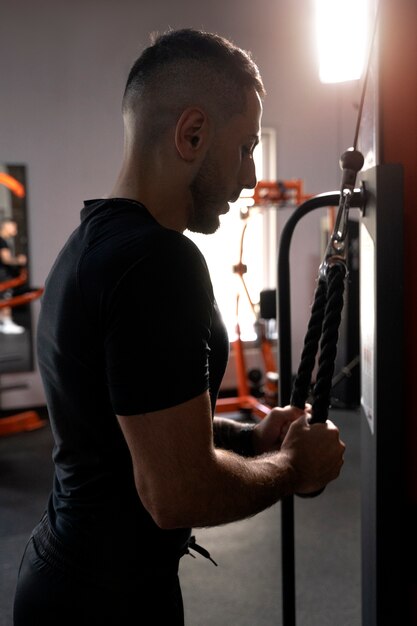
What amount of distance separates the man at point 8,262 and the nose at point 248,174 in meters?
4.03

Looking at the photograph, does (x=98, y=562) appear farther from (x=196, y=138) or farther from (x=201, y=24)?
(x=201, y=24)

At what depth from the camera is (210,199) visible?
1.02 metres

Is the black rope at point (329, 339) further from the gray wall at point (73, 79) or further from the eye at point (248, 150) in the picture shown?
the gray wall at point (73, 79)

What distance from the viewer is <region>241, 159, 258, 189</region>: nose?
1047mm

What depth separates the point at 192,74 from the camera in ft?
3.27

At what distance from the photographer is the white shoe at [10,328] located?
503 centimetres

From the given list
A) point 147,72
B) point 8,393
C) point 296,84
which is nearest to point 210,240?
point 296,84

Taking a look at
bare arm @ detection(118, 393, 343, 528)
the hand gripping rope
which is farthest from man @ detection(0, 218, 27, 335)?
bare arm @ detection(118, 393, 343, 528)

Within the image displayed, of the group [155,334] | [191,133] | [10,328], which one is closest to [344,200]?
[191,133]

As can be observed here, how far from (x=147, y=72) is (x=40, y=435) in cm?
396

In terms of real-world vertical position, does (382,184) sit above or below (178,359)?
above

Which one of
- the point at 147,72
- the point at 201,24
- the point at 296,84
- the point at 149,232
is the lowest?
the point at 149,232

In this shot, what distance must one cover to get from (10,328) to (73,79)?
204 cm

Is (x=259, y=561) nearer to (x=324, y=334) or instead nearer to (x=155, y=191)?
(x=324, y=334)
